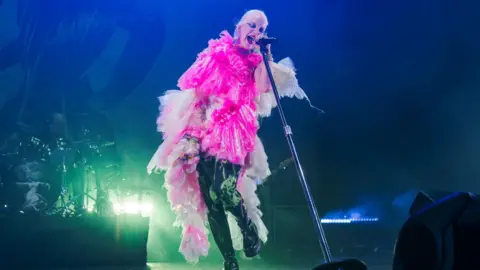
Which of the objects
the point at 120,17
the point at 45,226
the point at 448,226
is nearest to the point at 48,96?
the point at 120,17

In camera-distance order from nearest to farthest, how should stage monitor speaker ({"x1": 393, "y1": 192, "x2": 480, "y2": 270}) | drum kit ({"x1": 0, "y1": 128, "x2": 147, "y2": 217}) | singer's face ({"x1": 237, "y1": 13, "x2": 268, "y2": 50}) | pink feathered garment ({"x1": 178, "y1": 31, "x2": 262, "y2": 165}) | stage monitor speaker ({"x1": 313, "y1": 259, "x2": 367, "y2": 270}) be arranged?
stage monitor speaker ({"x1": 393, "y1": 192, "x2": 480, "y2": 270}) < stage monitor speaker ({"x1": 313, "y1": 259, "x2": 367, "y2": 270}) < pink feathered garment ({"x1": 178, "y1": 31, "x2": 262, "y2": 165}) < singer's face ({"x1": 237, "y1": 13, "x2": 268, "y2": 50}) < drum kit ({"x1": 0, "y1": 128, "x2": 147, "y2": 217})

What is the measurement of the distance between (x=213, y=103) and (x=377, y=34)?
376 cm

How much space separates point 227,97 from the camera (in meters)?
2.88

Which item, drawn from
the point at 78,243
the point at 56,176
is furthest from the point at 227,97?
the point at 56,176

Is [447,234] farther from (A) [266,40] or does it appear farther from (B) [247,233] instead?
(B) [247,233]

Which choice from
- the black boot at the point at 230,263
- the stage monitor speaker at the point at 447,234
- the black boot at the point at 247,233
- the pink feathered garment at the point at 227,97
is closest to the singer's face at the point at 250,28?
the pink feathered garment at the point at 227,97

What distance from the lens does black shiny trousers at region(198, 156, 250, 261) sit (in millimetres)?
2855

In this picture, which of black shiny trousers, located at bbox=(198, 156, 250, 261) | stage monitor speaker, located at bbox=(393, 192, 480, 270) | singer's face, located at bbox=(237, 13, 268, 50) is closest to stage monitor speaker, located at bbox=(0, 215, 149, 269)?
black shiny trousers, located at bbox=(198, 156, 250, 261)

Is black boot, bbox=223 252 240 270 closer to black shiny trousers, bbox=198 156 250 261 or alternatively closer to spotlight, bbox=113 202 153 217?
black shiny trousers, bbox=198 156 250 261

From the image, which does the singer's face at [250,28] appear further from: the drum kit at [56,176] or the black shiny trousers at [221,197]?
the drum kit at [56,176]

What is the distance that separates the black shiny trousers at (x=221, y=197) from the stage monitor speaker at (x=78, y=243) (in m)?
1.44

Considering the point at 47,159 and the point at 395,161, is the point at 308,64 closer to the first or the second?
the point at 395,161

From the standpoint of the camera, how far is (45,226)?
4.17 metres

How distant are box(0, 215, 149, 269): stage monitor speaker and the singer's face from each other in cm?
199
